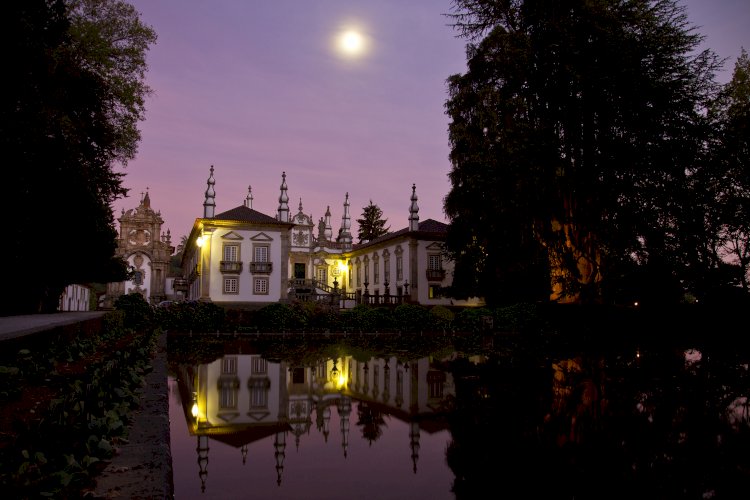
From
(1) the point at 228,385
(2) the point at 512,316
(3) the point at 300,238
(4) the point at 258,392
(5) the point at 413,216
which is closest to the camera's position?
(4) the point at 258,392

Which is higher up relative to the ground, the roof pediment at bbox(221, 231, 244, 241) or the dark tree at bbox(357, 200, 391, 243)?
the dark tree at bbox(357, 200, 391, 243)

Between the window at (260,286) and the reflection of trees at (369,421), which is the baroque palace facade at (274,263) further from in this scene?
the reflection of trees at (369,421)

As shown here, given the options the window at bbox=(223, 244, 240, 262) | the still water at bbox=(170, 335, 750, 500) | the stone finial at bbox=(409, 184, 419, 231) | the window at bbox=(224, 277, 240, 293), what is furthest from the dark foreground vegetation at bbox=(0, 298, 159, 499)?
the stone finial at bbox=(409, 184, 419, 231)

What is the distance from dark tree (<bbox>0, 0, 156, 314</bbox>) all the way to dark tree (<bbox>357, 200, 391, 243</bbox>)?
2271 inches

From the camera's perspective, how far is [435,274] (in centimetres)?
4556

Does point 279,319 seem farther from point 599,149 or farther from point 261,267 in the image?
point 261,267

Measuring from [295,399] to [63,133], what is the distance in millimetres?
13635

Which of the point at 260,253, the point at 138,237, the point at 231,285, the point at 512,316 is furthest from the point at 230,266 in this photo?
the point at 138,237

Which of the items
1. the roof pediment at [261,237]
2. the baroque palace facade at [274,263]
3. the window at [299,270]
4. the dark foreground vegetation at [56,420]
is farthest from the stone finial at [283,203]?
the dark foreground vegetation at [56,420]

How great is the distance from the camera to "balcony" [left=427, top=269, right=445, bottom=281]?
45500 mm

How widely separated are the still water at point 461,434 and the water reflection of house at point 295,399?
0.03 metres

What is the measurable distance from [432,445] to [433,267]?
41131mm

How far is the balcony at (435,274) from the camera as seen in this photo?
4550 centimetres

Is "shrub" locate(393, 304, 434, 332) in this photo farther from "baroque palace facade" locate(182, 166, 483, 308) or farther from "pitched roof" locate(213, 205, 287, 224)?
"pitched roof" locate(213, 205, 287, 224)
